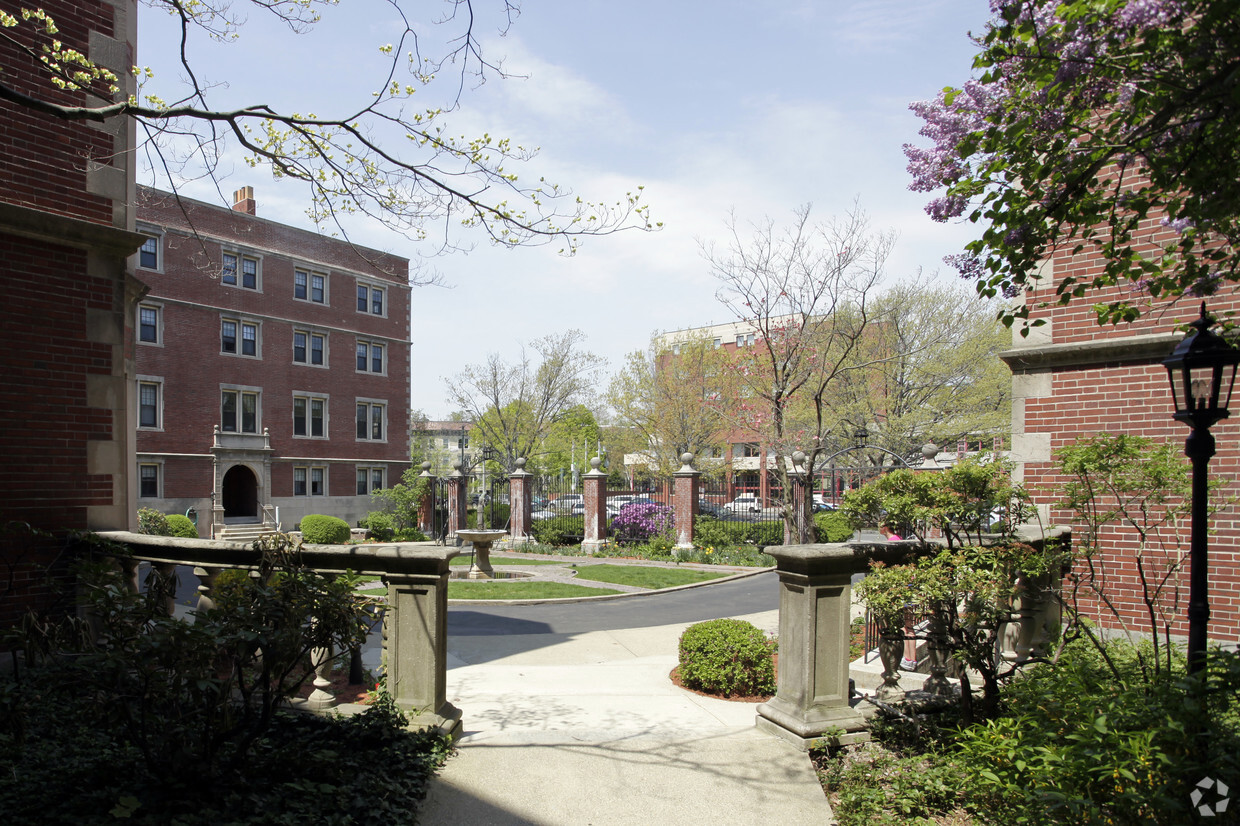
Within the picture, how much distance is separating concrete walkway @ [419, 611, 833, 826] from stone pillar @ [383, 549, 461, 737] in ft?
1.33

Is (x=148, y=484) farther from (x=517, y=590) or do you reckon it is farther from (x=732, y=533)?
(x=732, y=533)

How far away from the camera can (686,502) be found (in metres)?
23.8

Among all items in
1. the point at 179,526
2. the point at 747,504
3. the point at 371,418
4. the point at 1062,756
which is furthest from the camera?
the point at 371,418

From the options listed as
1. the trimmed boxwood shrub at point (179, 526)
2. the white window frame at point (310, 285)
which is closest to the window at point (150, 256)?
the white window frame at point (310, 285)

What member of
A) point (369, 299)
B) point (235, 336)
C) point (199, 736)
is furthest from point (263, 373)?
point (199, 736)

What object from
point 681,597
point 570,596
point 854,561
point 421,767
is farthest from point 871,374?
point 421,767

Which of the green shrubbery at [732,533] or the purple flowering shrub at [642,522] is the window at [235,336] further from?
the green shrubbery at [732,533]

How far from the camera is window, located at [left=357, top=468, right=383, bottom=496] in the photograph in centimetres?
3666

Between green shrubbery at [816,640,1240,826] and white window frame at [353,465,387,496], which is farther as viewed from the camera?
white window frame at [353,465,387,496]

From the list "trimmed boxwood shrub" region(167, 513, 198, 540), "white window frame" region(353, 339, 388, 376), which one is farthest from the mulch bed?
"white window frame" region(353, 339, 388, 376)

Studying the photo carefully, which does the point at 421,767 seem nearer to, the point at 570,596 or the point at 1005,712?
the point at 1005,712

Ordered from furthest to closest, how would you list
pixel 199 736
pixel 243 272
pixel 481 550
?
pixel 243 272
pixel 481 550
pixel 199 736

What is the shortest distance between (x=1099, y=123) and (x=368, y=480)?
36589mm

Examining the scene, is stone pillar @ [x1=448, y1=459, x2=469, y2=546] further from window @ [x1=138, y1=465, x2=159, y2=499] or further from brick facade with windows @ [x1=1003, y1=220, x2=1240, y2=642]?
brick facade with windows @ [x1=1003, y1=220, x2=1240, y2=642]
